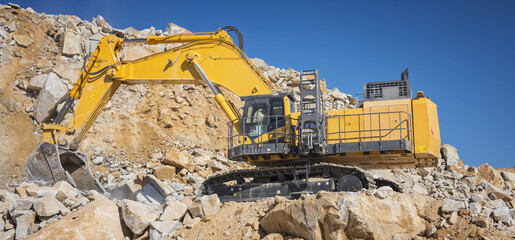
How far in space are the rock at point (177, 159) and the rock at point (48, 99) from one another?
6093 mm

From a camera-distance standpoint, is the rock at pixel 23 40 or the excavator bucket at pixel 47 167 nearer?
the excavator bucket at pixel 47 167

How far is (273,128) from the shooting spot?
11133 mm

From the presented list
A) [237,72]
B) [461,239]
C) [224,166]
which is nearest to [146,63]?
[237,72]

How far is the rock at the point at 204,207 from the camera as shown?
10.4 m

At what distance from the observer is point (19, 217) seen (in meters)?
10.4

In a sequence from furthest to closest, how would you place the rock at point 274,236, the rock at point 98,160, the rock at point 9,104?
1. the rock at point 9,104
2. the rock at point 98,160
3. the rock at point 274,236

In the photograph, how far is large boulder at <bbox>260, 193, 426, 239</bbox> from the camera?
28.2 feet

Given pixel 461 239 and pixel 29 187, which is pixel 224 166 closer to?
pixel 29 187

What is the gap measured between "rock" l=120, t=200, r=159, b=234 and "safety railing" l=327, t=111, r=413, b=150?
4130 millimetres

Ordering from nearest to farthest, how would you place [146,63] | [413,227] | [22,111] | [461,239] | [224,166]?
[461,239] < [413,227] < [146,63] < [224,166] < [22,111]

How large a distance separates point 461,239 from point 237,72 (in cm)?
651

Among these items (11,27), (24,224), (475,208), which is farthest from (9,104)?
(475,208)

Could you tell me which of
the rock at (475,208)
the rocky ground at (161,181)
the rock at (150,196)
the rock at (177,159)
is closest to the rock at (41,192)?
the rocky ground at (161,181)

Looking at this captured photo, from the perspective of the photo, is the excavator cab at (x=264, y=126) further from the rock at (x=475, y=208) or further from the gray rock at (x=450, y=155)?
the gray rock at (x=450, y=155)
